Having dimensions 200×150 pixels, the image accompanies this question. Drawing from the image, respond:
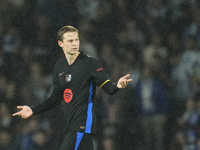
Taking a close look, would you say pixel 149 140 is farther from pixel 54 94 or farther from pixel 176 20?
pixel 54 94

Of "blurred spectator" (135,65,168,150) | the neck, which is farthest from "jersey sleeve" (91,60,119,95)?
"blurred spectator" (135,65,168,150)

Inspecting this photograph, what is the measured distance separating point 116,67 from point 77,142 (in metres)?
2.88

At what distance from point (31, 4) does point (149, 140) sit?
2861 millimetres

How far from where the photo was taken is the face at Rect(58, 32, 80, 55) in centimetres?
365

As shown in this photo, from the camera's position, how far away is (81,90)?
137 inches

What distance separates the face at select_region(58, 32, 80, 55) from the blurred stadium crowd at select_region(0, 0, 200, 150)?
2.36m

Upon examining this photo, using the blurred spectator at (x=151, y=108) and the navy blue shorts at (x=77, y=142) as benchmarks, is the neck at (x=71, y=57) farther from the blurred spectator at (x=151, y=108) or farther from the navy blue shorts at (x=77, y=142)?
the blurred spectator at (x=151, y=108)

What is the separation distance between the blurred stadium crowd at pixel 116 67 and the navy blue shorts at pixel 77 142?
2.61 meters

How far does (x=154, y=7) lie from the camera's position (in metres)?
6.27

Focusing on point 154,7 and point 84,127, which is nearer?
point 84,127

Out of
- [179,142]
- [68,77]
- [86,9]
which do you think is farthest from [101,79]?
[179,142]

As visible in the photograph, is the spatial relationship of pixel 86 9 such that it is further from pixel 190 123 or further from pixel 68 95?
pixel 68 95

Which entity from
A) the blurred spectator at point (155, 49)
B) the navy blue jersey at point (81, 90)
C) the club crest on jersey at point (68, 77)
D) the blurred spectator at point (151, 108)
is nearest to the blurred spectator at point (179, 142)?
the blurred spectator at point (151, 108)

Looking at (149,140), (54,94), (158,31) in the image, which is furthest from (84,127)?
(158,31)
